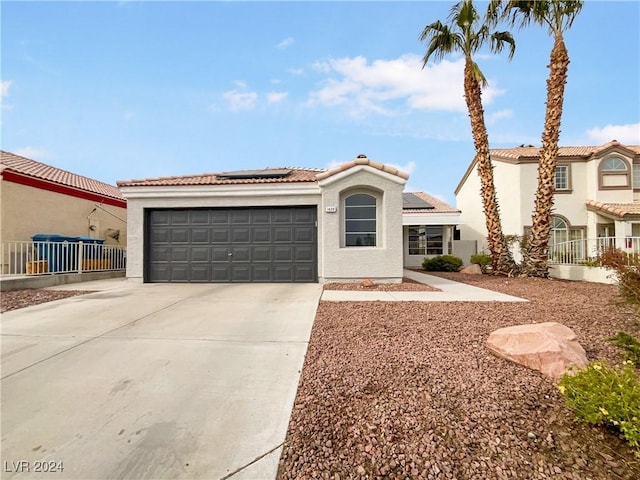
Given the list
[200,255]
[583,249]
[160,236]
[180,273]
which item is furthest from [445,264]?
[160,236]

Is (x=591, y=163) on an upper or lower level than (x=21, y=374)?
upper

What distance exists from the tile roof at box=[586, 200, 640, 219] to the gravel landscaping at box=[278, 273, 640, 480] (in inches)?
637

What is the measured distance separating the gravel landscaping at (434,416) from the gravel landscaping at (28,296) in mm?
7227

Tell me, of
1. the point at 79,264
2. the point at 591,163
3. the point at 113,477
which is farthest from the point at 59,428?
the point at 591,163

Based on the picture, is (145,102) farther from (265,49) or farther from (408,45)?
(408,45)

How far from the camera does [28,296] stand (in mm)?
8203

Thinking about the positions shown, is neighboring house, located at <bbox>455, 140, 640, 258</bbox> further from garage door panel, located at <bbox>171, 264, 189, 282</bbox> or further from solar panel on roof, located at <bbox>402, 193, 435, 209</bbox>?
garage door panel, located at <bbox>171, 264, 189, 282</bbox>

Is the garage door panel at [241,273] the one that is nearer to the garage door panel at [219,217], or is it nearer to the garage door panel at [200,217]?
the garage door panel at [219,217]

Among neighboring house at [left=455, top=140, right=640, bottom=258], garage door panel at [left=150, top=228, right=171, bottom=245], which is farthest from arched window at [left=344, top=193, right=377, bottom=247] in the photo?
neighboring house at [left=455, top=140, right=640, bottom=258]

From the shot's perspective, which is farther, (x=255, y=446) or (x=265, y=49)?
(x=265, y=49)

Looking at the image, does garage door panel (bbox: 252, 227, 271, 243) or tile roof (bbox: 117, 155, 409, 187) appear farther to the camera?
Answer: garage door panel (bbox: 252, 227, 271, 243)

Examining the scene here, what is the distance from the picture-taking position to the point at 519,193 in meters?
18.5

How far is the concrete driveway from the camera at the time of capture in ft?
7.55

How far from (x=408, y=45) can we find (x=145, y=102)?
11.6 meters
